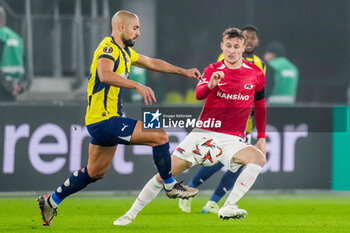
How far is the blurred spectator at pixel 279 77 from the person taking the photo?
12.1 meters

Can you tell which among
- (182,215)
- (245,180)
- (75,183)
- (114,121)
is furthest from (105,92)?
(182,215)

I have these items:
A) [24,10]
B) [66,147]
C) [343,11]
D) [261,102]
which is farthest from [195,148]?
[343,11]

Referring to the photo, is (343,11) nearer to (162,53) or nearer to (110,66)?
(162,53)

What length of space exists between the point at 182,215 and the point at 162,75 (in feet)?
9.39

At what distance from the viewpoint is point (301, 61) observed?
40.7 ft

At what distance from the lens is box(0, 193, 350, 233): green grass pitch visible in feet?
26.7

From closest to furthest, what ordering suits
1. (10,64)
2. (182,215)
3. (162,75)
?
(182,215)
(10,64)
(162,75)

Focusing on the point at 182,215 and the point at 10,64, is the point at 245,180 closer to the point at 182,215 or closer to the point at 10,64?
the point at 182,215

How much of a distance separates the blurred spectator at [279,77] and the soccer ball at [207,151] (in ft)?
13.1

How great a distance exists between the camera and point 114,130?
7.76 meters

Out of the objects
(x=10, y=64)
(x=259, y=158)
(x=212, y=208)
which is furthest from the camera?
(x=10, y=64)

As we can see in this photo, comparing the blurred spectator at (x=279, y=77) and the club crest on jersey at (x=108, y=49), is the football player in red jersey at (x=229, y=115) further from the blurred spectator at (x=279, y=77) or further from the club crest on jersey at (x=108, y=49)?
the blurred spectator at (x=279, y=77)

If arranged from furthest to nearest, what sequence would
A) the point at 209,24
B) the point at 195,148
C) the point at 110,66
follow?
the point at 209,24 < the point at 195,148 < the point at 110,66

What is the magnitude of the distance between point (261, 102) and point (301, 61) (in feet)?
13.2
